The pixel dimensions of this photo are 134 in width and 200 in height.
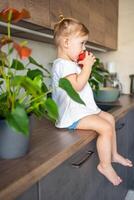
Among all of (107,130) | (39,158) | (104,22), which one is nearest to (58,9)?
(107,130)

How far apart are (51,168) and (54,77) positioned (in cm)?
52

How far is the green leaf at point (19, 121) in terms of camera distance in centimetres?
62

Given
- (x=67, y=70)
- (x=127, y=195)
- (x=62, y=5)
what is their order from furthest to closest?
(x=127, y=195), (x=62, y=5), (x=67, y=70)

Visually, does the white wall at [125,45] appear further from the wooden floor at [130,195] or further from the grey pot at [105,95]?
the wooden floor at [130,195]

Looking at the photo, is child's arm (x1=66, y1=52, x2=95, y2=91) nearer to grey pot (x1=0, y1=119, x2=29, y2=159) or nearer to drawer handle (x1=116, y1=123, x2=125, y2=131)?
grey pot (x1=0, y1=119, x2=29, y2=159)

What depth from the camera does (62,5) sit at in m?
1.53

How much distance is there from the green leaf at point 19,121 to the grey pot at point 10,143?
0.11m

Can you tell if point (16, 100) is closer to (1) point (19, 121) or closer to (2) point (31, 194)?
(1) point (19, 121)

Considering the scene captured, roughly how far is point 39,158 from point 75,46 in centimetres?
62

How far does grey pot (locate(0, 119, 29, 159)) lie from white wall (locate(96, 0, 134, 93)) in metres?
2.09

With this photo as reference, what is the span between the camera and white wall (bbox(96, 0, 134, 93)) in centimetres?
262

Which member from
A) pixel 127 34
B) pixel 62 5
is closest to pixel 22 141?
pixel 62 5

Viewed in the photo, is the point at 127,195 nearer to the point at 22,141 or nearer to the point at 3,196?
the point at 22,141

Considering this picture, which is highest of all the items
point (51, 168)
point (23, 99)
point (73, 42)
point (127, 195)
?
point (73, 42)
